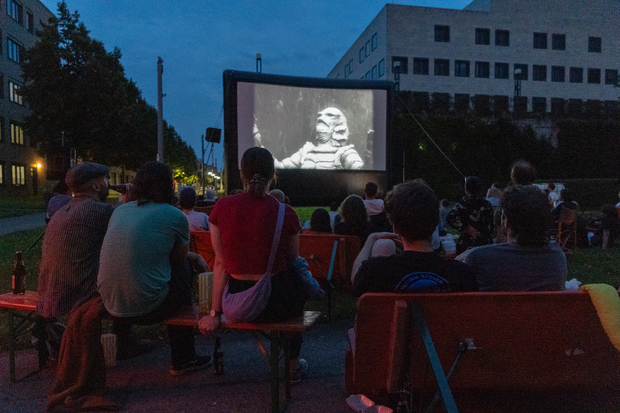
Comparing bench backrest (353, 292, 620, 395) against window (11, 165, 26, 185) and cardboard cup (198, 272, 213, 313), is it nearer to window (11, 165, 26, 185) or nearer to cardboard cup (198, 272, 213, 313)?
cardboard cup (198, 272, 213, 313)

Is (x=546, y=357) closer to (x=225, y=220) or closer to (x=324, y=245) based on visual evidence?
(x=225, y=220)

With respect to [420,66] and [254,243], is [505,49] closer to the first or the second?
[420,66]

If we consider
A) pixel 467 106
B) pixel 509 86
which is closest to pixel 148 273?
pixel 467 106

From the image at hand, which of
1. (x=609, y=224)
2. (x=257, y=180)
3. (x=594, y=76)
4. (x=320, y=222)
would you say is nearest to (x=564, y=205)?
(x=609, y=224)

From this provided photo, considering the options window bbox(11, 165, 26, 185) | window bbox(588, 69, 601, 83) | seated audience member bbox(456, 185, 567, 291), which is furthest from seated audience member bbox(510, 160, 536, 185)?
window bbox(588, 69, 601, 83)

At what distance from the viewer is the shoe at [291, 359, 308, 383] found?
3.46 meters

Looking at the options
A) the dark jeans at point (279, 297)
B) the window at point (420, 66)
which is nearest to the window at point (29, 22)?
the window at point (420, 66)

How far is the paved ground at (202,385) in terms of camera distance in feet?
10.2

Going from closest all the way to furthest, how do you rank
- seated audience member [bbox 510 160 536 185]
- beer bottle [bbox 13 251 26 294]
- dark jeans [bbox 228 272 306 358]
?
dark jeans [bbox 228 272 306 358] < beer bottle [bbox 13 251 26 294] < seated audience member [bbox 510 160 536 185]

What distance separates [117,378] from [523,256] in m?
2.94

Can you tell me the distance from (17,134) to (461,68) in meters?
37.3

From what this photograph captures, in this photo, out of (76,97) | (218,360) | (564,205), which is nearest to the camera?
(218,360)

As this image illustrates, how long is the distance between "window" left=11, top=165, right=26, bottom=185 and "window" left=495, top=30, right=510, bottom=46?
41216mm

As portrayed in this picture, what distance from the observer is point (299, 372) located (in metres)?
3.49
